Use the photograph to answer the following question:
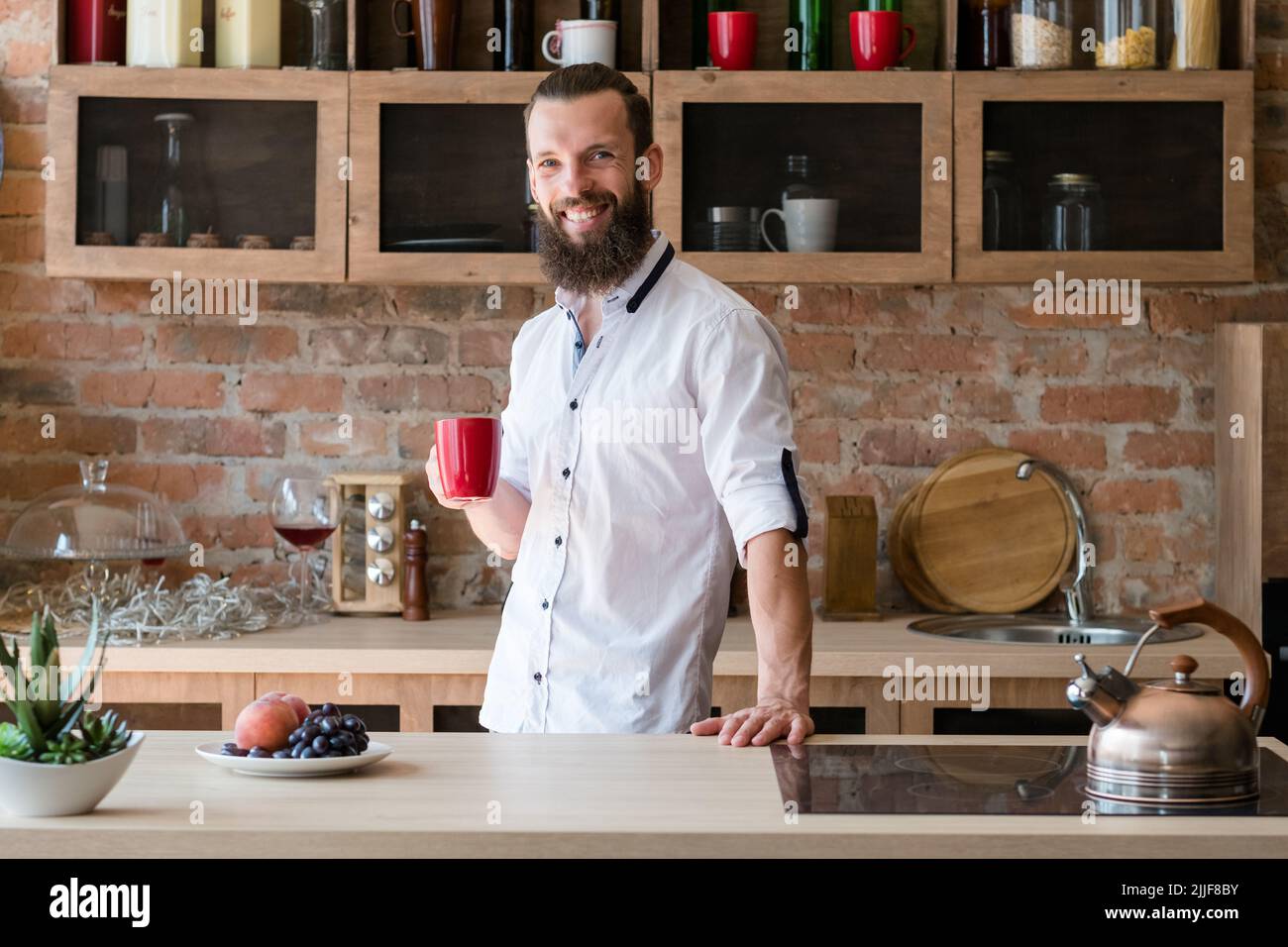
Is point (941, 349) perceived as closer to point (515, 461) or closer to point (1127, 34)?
point (1127, 34)

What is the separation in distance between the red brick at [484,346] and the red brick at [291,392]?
0.30 m

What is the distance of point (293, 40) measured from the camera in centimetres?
339

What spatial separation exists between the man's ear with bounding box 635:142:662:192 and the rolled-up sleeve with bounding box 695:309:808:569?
279 mm

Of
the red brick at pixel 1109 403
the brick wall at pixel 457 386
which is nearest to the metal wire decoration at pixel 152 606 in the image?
the brick wall at pixel 457 386

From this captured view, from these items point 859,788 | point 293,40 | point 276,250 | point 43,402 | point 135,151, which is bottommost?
point 859,788

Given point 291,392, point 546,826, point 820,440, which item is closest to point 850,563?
point 820,440

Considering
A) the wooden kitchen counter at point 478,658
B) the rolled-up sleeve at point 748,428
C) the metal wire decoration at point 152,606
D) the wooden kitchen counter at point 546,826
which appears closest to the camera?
the wooden kitchen counter at point 546,826

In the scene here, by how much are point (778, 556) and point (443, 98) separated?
5.19ft

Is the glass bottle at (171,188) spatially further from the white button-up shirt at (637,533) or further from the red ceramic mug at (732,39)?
the white button-up shirt at (637,533)

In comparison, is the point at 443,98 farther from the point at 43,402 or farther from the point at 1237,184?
the point at 1237,184

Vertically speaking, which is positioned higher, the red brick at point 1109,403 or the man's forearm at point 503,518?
the red brick at point 1109,403

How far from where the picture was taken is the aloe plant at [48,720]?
1.54 m

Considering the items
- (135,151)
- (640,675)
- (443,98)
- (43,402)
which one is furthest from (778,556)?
(43,402)

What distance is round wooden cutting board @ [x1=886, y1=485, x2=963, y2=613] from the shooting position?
3.44 meters
